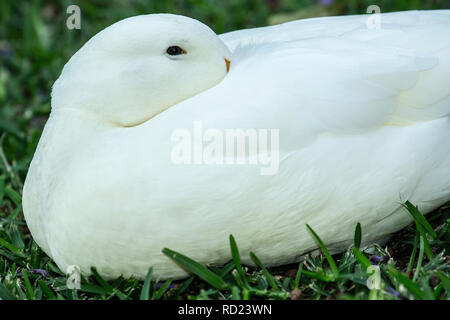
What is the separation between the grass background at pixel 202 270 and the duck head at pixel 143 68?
52 centimetres

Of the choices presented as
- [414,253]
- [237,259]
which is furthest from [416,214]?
[237,259]

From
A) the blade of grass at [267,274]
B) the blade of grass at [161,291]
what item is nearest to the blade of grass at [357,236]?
the blade of grass at [267,274]

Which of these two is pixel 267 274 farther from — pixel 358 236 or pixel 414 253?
pixel 414 253

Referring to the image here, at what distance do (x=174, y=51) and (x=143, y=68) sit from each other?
0.35ft

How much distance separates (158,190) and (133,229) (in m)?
0.14

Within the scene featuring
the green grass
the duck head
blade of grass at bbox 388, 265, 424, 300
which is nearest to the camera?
blade of grass at bbox 388, 265, 424, 300

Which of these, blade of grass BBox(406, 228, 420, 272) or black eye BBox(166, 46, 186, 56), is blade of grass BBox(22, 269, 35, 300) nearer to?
black eye BBox(166, 46, 186, 56)

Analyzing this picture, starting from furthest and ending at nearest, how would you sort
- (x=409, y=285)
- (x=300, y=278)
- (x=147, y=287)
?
(x=300, y=278) < (x=147, y=287) < (x=409, y=285)

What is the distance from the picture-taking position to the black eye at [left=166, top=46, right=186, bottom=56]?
2.09m

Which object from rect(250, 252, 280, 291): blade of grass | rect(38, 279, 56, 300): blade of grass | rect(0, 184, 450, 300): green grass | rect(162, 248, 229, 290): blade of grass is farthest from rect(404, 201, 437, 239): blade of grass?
rect(38, 279, 56, 300): blade of grass

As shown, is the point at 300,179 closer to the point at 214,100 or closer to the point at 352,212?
the point at 352,212

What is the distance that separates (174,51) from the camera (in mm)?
2096

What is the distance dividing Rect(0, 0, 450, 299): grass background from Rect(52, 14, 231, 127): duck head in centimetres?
52
